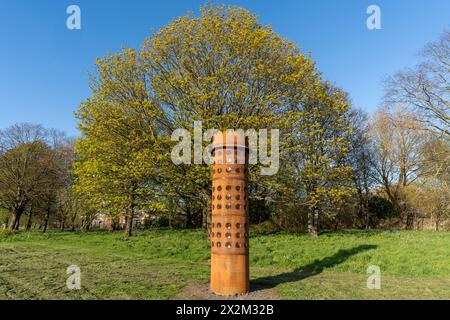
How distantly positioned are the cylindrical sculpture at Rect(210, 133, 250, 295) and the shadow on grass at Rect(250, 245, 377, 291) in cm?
86

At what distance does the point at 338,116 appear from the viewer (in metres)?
20.0

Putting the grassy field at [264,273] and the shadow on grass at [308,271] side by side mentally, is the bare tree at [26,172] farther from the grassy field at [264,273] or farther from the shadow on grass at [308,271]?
the shadow on grass at [308,271]

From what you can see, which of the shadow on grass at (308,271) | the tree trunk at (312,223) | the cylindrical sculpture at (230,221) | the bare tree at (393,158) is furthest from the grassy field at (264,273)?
the bare tree at (393,158)

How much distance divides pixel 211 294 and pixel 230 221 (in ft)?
5.35

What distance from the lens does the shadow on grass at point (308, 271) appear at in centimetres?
883

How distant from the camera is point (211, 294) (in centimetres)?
748

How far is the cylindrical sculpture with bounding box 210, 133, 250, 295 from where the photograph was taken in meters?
7.58

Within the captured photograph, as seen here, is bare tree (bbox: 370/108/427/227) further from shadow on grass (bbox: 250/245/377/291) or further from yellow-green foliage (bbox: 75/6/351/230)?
shadow on grass (bbox: 250/245/377/291)

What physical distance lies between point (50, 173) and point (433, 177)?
35039 mm

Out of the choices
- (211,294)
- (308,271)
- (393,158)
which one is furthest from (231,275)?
(393,158)
